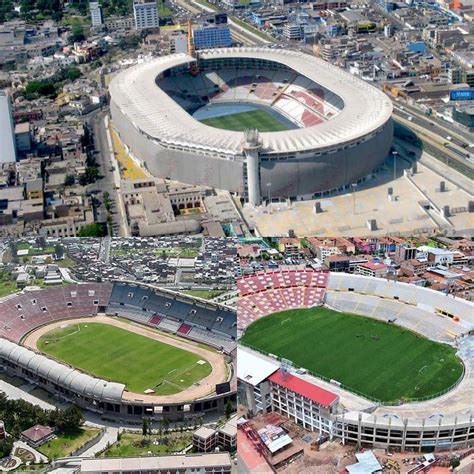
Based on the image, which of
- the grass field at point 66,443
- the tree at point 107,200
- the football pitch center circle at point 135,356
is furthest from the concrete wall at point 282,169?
the grass field at point 66,443

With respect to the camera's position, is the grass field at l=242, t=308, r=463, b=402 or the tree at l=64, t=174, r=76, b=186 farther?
the tree at l=64, t=174, r=76, b=186

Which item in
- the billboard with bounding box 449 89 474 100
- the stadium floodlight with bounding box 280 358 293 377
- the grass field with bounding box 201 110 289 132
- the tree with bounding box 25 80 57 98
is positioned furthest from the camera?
the tree with bounding box 25 80 57 98

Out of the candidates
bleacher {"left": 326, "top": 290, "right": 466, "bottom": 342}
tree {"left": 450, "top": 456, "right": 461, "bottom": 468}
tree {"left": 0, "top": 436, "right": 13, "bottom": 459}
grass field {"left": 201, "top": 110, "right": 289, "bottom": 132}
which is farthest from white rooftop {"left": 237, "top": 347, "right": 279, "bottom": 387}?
grass field {"left": 201, "top": 110, "right": 289, "bottom": 132}

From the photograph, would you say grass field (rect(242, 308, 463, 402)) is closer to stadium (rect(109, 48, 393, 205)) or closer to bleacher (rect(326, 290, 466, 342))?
bleacher (rect(326, 290, 466, 342))

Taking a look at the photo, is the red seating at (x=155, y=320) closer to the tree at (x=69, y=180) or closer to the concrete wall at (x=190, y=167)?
the concrete wall at (x=190, y=167)

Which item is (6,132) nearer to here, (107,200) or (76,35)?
(107,200)

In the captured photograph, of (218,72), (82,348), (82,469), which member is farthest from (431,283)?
(218,72)

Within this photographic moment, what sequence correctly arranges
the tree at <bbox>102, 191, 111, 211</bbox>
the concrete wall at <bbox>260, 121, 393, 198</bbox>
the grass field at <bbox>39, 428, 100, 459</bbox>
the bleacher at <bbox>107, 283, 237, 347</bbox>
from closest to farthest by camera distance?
the grass field at <bbox>39, 428, 100, 459</bbox>, the bleacher at <bbox>107, 283, 237, 347</bbox>, the concrete wall at <bbox>260, 121, 393, 198</bbox>, the tree at <bbox>102, 191, 111, 211</bbox>
